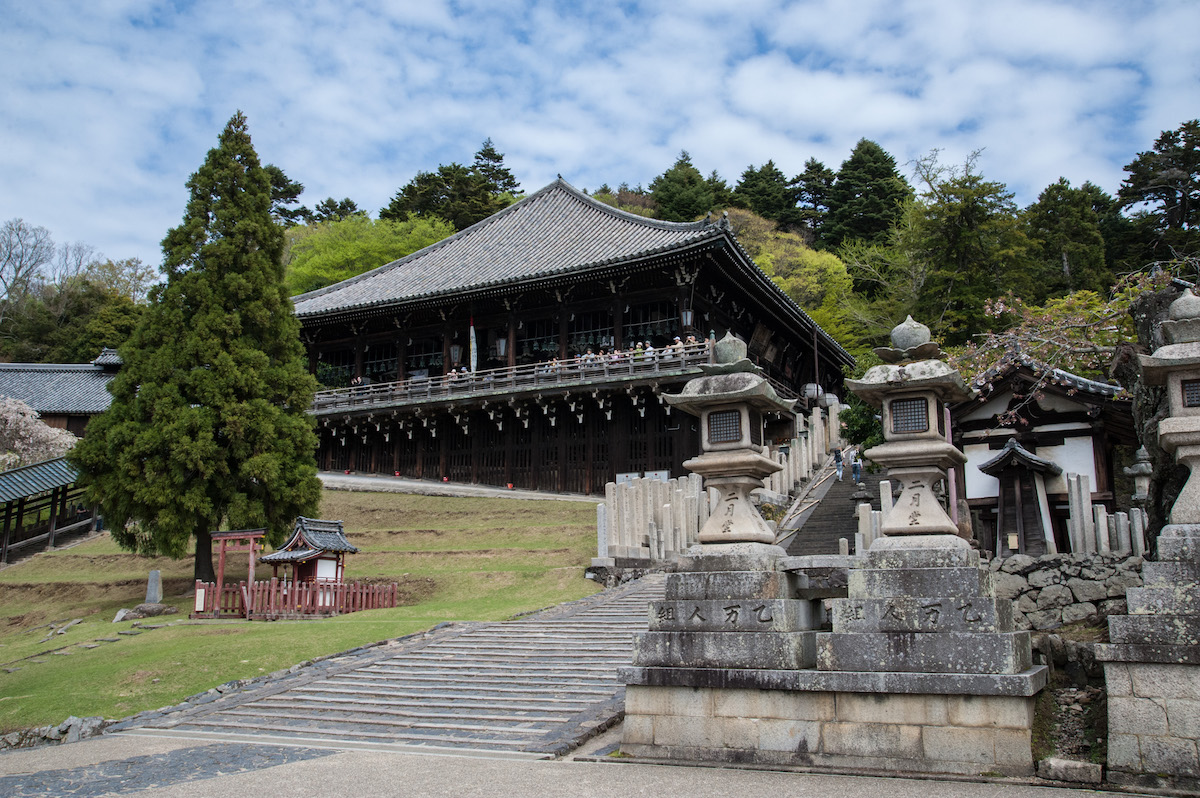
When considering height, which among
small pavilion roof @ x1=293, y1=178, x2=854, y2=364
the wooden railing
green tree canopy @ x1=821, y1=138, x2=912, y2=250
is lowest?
the wooden railing

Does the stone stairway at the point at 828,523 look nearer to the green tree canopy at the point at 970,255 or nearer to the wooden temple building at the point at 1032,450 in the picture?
the wooden temple building at the point at 1032,450

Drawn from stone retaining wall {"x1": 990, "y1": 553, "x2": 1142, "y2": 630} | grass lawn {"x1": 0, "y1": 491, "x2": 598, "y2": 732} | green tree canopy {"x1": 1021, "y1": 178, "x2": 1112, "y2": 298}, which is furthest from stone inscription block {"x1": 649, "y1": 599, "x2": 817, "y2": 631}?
green tree canopy {"x1": 1021, "y1": 178, "x2": 1112, "y2": 298}

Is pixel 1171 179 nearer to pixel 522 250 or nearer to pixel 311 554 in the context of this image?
pixel 522 250

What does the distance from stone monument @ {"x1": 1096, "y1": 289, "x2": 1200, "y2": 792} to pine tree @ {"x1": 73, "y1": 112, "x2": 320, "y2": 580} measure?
17.5 meters

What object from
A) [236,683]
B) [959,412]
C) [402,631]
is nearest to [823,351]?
[959,412]

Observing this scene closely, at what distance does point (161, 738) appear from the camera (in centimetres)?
983

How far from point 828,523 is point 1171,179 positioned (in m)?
28.5

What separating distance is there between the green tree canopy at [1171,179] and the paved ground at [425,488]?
2741 centimetres

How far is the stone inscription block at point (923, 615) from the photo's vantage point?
6.67m

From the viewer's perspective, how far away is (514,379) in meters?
28.2

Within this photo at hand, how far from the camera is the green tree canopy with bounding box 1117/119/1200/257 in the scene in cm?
3541

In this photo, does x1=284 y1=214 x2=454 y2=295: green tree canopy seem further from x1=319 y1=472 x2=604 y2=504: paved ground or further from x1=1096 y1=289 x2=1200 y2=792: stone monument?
x1=1096 y1=289 x2=1200 y2=792: stone monument

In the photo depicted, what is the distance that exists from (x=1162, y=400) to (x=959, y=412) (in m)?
8.42

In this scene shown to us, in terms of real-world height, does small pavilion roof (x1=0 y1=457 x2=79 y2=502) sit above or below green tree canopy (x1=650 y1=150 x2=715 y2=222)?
below
